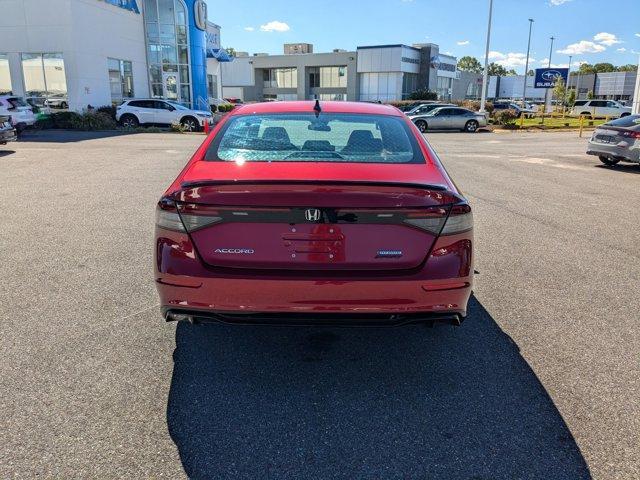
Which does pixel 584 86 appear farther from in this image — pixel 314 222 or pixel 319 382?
pixel 314 222

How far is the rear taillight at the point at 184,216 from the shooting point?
298cm

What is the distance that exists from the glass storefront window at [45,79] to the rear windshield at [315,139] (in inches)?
1072

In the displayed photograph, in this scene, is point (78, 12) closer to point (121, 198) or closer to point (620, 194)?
point (121, 198)

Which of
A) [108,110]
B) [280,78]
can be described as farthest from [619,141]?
[280,78]

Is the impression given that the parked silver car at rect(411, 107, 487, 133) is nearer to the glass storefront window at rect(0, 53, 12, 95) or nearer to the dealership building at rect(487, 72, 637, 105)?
the glass storefront window at rect(0, 53, 12, 95)

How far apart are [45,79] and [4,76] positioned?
2.16 metres

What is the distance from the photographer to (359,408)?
3086 mm

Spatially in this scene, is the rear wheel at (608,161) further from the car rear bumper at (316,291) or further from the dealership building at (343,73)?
the dealership building at (343,73)

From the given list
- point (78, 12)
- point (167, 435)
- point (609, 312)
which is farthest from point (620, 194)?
point (78, 12)

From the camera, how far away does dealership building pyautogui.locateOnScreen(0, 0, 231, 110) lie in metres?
26.7

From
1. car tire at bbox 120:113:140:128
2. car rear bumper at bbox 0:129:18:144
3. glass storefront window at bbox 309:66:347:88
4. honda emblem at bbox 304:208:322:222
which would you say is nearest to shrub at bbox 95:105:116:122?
car tire at bbox 120:113:140:128

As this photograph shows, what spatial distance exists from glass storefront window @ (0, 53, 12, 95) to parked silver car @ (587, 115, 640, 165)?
1061 inches

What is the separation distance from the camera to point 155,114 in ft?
91.1

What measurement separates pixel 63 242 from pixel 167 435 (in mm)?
4388
